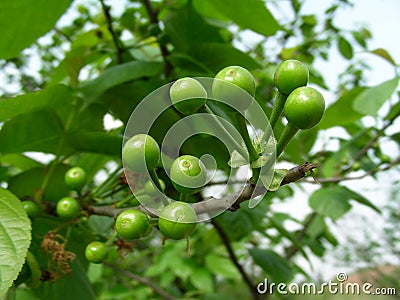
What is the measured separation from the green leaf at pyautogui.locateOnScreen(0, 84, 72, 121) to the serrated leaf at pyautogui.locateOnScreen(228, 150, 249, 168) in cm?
70

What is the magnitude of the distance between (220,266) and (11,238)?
1.83 metres

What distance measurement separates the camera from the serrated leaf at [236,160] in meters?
0.58

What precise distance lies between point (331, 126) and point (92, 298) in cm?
98

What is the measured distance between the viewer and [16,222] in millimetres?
747

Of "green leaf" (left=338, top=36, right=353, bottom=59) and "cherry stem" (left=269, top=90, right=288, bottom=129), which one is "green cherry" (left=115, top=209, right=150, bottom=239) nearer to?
"cherry stem" (left=269, top=90, right=288, bottom=129)

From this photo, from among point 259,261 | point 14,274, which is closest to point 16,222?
point 14,274

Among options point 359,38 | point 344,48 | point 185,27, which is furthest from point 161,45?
point 359,38

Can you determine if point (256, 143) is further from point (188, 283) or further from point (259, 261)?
point (188, 283)

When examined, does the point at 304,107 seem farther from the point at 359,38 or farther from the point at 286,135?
the point at 359,38

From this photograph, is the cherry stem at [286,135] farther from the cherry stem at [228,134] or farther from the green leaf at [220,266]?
the green leaf at [220,266]

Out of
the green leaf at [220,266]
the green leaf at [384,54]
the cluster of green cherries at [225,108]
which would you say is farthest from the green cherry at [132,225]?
the green leaf at [220,266]

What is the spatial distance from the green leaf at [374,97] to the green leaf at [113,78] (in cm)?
68

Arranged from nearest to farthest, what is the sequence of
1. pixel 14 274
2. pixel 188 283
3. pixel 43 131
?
pixel 14 274 → pixel 43 131 → pixel 188 283

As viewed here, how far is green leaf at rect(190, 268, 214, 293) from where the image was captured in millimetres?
2406
